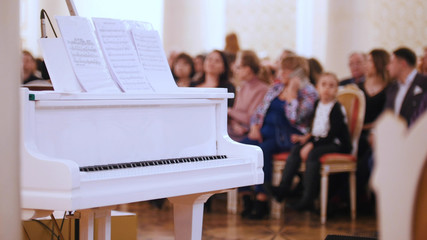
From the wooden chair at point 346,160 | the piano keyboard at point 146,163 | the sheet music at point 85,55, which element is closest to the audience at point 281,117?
the wooden chair at point 346,160

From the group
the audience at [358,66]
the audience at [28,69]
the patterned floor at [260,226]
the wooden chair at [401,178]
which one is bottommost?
the patterned floor at [260,226]

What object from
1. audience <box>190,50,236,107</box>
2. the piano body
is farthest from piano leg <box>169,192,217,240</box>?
audience <box>190,50,236,107</box>

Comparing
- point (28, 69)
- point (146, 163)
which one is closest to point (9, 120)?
point (146, 163)

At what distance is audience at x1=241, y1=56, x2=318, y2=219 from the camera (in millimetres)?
6066

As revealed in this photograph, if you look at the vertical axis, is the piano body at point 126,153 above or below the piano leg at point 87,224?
above

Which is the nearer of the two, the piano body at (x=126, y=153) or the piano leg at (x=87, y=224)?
the piano body at (x=126, y=153)

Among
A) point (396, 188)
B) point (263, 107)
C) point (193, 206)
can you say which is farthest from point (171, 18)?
point (396, 188)

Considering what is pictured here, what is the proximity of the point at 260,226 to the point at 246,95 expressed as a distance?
4.65 ft

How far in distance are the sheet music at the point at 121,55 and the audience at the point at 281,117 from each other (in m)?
2.78

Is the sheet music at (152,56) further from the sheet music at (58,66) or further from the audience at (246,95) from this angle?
the audience at (246,95)

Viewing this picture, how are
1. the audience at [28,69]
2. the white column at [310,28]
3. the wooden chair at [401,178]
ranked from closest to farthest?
the wooden chair at [401,178] → the audience at [28,69] → the white column at [310,28]

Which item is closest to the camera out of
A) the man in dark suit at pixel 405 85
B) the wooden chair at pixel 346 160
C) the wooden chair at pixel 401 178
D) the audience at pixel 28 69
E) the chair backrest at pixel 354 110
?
the wooden chair at pixel 401 178

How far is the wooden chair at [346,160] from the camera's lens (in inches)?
228

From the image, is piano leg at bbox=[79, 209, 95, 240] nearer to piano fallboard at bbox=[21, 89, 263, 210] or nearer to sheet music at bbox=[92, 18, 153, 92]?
piano fallboard at bbox=[21, 89, 263, 210]
